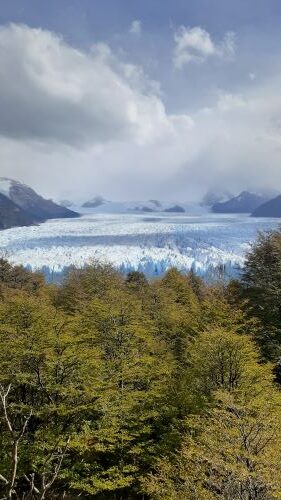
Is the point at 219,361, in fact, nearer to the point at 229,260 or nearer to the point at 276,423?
the point at 276,423

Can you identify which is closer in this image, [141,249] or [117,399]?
[117,399]

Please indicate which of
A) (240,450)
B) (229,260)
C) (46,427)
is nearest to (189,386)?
(46,427)

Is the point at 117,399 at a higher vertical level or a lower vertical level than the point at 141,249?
lower

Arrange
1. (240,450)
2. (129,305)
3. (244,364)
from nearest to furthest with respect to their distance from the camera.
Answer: (240,450) < (244,364) < (129,305)

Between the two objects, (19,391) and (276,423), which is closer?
(276,423)

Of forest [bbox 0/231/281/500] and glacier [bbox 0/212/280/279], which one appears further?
glacier [bbox 0/212/280/279]

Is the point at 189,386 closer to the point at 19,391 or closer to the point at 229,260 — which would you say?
the point at 19,391

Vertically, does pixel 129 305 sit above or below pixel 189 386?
above

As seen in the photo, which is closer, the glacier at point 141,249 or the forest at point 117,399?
the forest at point 117,399

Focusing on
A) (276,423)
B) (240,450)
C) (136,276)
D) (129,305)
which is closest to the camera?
(240,450)

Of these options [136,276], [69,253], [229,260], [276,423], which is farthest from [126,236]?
[276,423]
